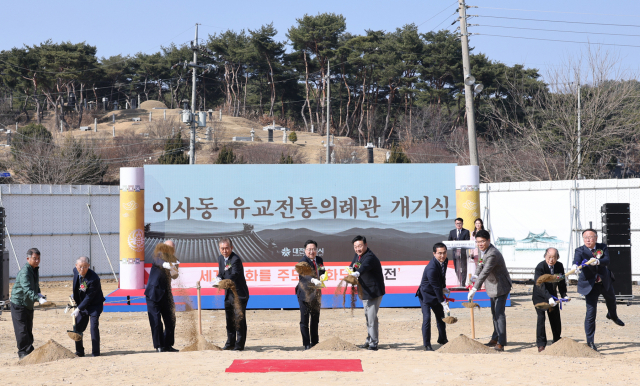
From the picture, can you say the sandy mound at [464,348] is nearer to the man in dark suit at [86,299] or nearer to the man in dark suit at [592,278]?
the man in dark suit at [592,278]

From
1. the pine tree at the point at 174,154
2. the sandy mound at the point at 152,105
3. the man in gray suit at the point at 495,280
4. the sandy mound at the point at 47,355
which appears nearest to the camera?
the sandy mound at the point at 47,355

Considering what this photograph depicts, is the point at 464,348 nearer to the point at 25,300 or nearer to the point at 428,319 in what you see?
the point at 428,319

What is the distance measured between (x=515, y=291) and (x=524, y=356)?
7605 millimetres

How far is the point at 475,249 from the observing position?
41.9ft

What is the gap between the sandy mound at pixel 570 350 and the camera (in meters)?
7.95

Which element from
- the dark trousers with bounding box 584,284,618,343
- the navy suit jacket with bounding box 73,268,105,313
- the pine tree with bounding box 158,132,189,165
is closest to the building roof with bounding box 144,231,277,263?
the navy suit jacket with bounding box 73,268,105,313

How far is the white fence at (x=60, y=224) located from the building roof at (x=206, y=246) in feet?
18.0

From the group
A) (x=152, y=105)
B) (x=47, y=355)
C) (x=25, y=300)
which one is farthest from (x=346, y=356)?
(x=152, y=105)

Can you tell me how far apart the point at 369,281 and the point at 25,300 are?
4459 mm

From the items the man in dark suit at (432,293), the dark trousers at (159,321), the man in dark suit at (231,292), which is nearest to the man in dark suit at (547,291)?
the man in dark suit at (432,293)

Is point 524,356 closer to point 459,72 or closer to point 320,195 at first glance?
point 320,195

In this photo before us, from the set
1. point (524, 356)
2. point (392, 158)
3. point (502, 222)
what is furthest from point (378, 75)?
point (524, 356)

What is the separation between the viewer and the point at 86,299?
8.09 metres

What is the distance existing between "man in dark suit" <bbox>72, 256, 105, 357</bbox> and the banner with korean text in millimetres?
4745
